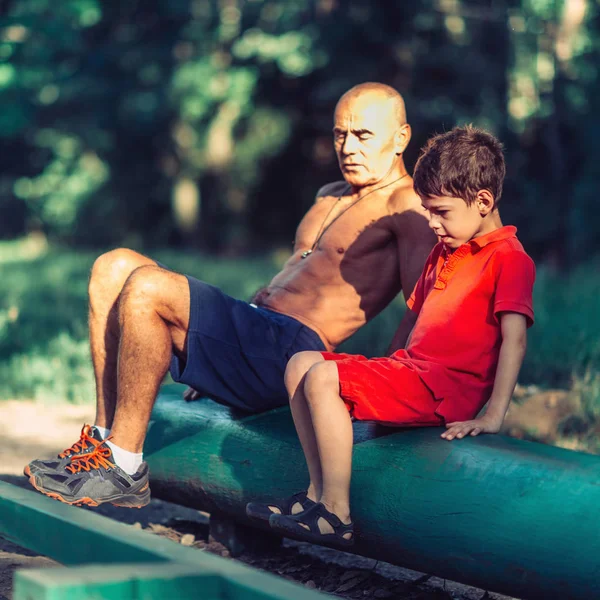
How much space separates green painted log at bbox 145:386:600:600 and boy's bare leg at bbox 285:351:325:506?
136 mm

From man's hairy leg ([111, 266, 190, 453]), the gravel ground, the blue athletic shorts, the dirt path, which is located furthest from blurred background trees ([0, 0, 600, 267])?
man's hairy leg ([111, 266, 190, 453])

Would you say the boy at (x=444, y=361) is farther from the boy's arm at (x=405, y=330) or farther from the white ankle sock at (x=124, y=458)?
the white ankle sock at (x=124, y=458)

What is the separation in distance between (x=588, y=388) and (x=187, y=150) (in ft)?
57.7

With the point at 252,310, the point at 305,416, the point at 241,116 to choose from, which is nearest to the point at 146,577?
the point at 305,416

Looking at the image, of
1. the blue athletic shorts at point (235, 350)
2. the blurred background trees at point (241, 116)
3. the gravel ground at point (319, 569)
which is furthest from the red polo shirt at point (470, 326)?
the blurred background trees at point (241, 116)

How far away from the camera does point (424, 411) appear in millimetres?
2982

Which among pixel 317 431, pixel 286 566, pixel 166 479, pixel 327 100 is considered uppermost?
pixel 327 100

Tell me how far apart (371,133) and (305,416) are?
1.25m

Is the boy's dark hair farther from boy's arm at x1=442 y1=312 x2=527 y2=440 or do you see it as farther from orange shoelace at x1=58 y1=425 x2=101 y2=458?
orange shoelace at x1=58 y1=425 x2=101 y2=458

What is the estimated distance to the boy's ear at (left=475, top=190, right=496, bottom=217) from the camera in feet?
9.93

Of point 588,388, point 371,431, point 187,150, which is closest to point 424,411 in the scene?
point 371,431

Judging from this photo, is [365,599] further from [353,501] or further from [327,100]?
[327,100]

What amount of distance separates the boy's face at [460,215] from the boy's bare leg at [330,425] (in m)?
0.54

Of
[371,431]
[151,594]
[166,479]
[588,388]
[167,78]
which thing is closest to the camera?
[151,594]
